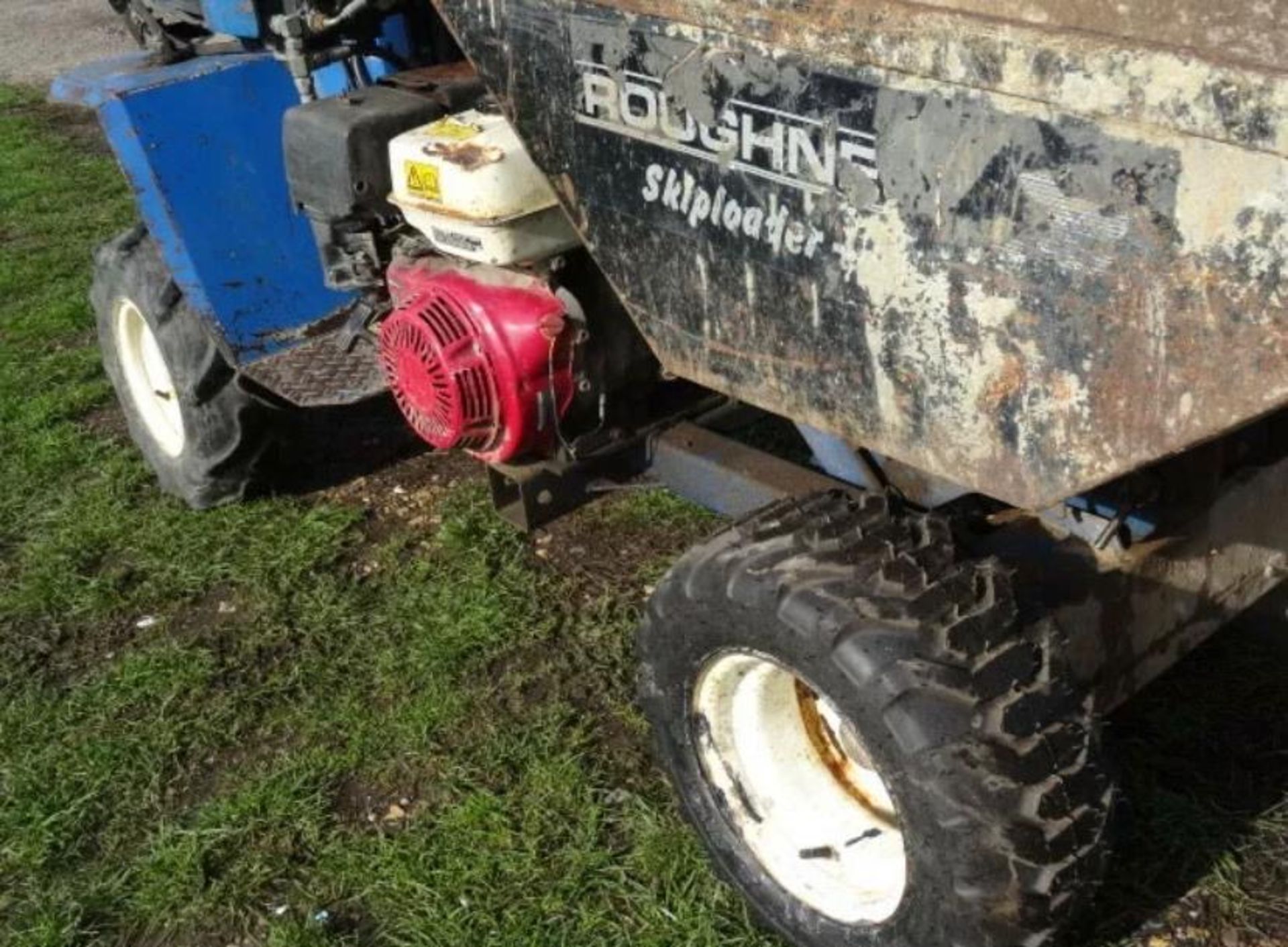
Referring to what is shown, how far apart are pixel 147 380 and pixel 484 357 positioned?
6.13ft

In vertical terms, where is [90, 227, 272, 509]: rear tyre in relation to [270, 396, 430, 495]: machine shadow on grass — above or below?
above

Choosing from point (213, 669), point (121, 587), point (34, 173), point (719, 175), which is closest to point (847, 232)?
point (719, 175)

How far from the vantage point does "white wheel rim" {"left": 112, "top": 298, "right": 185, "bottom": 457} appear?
13.7ft

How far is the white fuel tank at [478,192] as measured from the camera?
263 cm

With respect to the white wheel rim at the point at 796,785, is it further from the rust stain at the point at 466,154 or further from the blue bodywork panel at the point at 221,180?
the blue bodywork panel at the point at 221,180

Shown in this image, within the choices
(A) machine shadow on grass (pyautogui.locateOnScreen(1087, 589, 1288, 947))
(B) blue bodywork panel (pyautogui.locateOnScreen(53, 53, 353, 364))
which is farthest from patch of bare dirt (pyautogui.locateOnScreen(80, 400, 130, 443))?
(A) machine shadow on grass (pyautogui.locateOnScreen(1087, 589, 1288, 947))

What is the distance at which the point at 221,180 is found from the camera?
346 cm

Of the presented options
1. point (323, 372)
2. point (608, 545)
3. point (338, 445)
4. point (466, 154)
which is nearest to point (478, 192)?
point (466, 154)

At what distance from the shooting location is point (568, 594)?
362 centimetres

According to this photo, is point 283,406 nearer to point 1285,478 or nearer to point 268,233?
point 268,233

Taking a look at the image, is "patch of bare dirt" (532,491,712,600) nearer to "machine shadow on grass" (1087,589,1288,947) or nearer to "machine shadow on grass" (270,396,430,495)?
"machine shadow on grass" (270,396,430,495)

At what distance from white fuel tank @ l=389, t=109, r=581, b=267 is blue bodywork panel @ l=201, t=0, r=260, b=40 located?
76 centimetres

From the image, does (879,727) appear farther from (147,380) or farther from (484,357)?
(147,380)

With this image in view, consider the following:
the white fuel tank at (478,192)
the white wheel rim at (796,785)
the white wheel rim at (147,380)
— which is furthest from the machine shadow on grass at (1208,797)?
the white wheel rim at (147,380)
